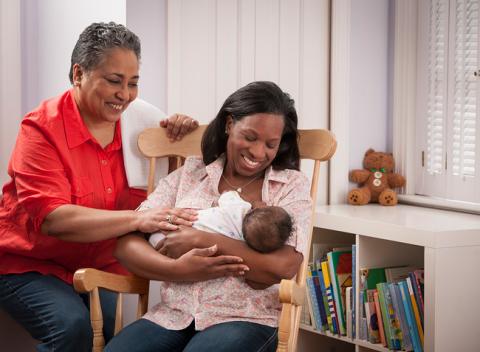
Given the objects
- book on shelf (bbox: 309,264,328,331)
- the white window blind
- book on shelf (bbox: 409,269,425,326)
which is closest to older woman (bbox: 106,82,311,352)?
book on shelf (bbox: 409,269,425,326)

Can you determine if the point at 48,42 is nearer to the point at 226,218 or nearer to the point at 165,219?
the point at 165,219

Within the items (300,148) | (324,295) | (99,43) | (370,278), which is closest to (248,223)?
(300,148)

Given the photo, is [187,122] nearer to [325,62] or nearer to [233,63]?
[233,63]

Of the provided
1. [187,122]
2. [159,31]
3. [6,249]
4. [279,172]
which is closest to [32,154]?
[6,249]

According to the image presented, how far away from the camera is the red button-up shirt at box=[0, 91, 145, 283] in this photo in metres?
2.09

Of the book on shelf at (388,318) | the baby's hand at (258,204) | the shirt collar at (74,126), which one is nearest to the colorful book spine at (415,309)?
the book on shelf at (388,318)

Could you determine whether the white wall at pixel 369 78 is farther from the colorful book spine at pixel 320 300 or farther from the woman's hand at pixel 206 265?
the woman's hand at pixel 206 265

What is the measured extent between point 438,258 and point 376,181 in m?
0.86

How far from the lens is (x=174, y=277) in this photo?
1977mm

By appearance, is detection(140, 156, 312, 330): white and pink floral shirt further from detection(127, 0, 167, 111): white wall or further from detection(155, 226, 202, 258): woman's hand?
detection(127, 0, 167, 111): white wall

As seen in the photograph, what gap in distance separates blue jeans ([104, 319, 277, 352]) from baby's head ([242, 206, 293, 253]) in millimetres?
210

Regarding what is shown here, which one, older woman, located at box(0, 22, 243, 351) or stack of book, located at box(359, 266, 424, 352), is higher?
older woman, located at box(0, 22, 243, 351)

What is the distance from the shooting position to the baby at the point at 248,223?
191cm

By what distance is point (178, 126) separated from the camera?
7.71ft
